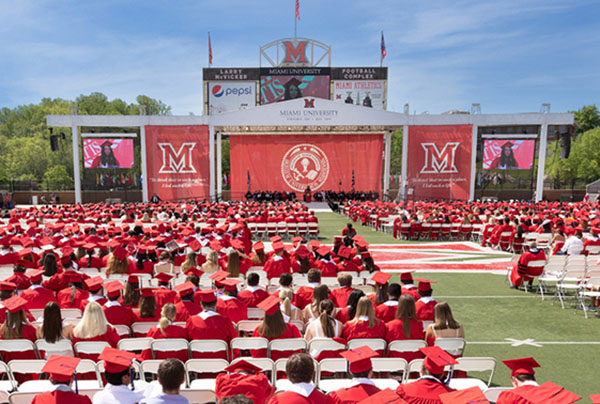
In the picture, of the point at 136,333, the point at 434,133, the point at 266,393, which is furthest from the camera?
the point at 434,133

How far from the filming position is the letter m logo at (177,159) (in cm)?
3112

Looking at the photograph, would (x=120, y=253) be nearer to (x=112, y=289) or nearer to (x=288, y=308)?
(x=112, y=289)

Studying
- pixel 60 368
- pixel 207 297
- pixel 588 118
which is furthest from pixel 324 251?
pixel 588 118

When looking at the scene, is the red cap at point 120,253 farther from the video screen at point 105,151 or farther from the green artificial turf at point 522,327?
the video screen at point 105,151

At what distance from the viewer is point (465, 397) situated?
8.63 ft

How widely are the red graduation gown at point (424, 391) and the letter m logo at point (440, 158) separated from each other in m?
30.3

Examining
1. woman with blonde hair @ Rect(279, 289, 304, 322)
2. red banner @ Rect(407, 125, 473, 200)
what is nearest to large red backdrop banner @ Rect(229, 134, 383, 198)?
red banner @ Rect(407, 125, 473, 200)

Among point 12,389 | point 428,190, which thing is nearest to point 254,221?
point 12,389

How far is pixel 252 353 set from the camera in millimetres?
4363

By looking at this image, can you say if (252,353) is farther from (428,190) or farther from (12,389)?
(428,190)

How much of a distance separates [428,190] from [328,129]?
10.4 metres

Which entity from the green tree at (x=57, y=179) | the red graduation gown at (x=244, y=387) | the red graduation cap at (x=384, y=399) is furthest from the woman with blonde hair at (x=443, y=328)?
the green tree at (x=57, y=179)

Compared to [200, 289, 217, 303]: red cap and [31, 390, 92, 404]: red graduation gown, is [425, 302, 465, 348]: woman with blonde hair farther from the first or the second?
[31, 390, 92, 404]: red graduation gown

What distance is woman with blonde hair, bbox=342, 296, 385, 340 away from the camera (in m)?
4.52
